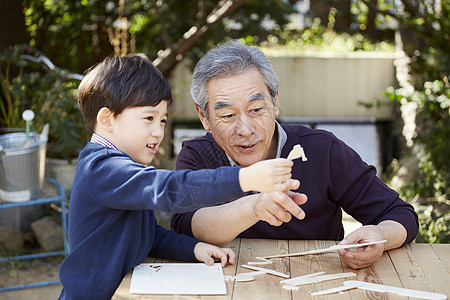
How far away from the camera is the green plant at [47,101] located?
467 centimetres

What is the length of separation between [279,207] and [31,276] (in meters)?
3.16

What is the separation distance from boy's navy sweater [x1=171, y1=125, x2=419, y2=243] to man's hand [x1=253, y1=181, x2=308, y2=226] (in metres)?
0.55

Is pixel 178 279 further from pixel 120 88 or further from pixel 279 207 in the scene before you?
pixel 120 88

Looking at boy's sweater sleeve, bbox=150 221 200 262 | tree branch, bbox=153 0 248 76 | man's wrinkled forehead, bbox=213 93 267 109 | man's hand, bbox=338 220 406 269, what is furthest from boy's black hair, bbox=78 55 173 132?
tree branch, bbox=153 0 248 76

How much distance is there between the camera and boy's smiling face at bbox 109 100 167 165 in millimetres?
1807

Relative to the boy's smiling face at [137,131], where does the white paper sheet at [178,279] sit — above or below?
below

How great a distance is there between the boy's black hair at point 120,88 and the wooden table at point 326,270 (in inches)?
20.1

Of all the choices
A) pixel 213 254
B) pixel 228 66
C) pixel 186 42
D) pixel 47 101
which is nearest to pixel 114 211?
pixel 213 254

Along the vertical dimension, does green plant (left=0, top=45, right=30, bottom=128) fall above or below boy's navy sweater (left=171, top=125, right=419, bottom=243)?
A: below

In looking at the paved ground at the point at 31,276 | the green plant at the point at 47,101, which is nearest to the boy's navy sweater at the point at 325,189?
the paved ground at the point at 31,276

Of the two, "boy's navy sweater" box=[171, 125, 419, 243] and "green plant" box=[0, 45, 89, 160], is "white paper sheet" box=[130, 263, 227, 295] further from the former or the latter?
"green plant" box=[0, 45, 89, 160]

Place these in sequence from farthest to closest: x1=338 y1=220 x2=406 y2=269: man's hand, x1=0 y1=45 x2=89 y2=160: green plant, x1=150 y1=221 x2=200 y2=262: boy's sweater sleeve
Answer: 1. x1=0 y1=45 x2=89 y2=160: green plant
2. x1=150 y1=221 x2=200 y2=262: boy's sweater sleeve
3. x1=338 y1=220 x2=406 y2=269: man's hand

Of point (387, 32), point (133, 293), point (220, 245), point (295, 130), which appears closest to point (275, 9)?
point (387, 32)

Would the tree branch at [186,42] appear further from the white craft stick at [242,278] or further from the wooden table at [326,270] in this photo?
the white craft stick at [242,278]
